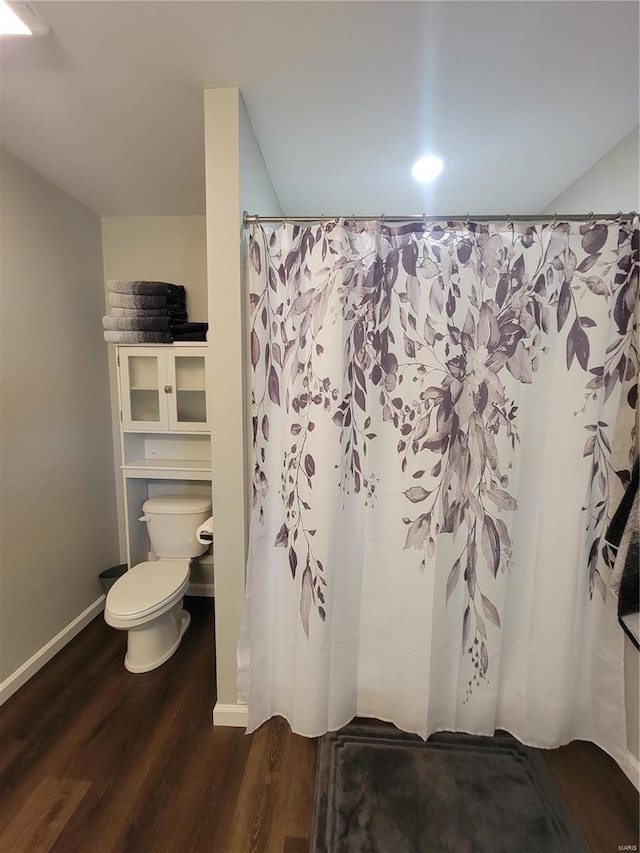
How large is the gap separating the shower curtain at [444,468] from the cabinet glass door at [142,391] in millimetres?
948

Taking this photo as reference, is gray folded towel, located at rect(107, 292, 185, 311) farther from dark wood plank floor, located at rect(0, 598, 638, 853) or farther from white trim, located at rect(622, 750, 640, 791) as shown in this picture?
white trim, located at rect(622, 750, 640, 791)

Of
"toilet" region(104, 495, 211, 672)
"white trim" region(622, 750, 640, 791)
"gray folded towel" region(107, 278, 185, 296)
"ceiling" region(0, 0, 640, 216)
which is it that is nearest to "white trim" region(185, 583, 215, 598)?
"toilet" region(104, 495, 211, 672)

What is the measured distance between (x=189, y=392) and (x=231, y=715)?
5.05 ft

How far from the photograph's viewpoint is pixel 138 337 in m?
1.94

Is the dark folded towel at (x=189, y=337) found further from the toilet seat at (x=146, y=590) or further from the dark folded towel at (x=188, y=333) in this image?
the toilet seat at (x=146, y=590)

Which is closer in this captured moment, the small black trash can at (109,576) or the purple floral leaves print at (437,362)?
the purple floral leaves print at (437,362)

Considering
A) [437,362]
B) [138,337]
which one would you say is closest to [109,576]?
[138,337]

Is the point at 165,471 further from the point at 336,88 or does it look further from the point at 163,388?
the point at 336,88

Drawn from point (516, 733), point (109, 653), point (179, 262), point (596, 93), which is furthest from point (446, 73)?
point (109, 653)

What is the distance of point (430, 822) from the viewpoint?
1177mm

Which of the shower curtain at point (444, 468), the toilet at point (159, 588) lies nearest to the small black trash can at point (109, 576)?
the toilet at point (159, 588)

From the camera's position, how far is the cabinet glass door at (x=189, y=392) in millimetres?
2029

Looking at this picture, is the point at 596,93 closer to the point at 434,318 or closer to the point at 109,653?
the point at 434,318

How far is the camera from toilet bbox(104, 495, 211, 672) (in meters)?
1.68
